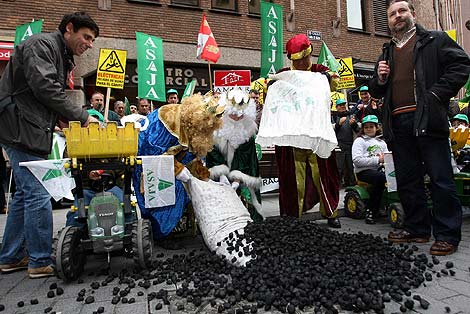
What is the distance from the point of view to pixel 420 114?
333cm

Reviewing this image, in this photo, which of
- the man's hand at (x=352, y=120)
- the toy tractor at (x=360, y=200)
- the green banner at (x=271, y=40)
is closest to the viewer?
the toy tractor at (x=360, y=200)

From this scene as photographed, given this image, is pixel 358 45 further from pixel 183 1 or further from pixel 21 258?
pixel 21 258

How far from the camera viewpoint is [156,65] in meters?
7.05

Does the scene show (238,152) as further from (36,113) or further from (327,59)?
(327,59)

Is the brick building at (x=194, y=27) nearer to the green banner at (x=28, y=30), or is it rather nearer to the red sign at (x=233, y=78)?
the green banner at (x=28, y=30)

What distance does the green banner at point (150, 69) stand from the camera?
6.86 meters

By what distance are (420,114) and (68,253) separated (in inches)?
113

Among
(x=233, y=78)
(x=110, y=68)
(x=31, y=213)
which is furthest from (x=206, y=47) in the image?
(x=31, y=213)

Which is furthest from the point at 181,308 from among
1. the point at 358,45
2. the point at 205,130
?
the point at 358,45

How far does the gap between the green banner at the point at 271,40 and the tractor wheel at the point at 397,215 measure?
14.1 feet

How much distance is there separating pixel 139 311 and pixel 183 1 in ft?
33.0

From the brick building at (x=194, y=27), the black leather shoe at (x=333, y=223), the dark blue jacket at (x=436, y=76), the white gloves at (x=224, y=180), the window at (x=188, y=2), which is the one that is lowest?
the black leather shoe at (x=333, y=223)

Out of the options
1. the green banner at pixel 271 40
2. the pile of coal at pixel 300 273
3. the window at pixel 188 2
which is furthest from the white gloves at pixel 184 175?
the window at pixel 188 2

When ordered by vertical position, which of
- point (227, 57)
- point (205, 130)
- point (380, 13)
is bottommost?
point (205, 130)
